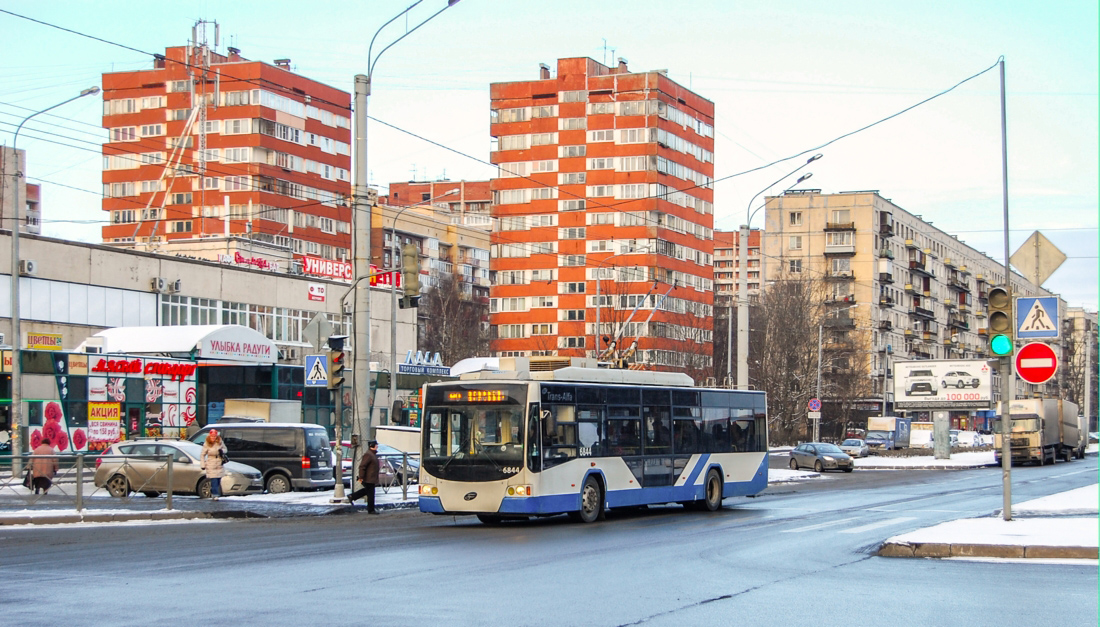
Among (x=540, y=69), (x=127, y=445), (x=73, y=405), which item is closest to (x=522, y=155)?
(x=540, y=69)

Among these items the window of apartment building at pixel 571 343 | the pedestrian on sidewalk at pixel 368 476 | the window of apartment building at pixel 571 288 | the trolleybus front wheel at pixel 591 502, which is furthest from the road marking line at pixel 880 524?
the window of apartment building at pixel 571 288

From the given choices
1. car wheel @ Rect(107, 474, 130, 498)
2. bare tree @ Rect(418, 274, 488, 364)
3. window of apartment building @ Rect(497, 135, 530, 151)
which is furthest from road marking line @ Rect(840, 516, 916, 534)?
window of apartment building @ Rect(497, 135, 530, 151)

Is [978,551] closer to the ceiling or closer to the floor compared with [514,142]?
closer to the floor

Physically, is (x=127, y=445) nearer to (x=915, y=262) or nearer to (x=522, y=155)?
(x=522, y=155)

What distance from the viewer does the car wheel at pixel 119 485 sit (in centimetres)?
2624

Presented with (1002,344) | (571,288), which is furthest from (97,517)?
(571,288)

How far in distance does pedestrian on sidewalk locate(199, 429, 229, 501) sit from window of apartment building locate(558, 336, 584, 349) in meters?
87.3

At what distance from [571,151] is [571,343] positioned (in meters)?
17.9

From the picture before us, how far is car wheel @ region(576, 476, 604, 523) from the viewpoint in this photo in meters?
22.5

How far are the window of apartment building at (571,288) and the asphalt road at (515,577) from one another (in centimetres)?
9253

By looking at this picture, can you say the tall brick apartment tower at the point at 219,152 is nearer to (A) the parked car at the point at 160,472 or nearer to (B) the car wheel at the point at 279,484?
(B) the car wheel at the point at 279,484

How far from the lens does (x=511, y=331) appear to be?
11894 centimetres

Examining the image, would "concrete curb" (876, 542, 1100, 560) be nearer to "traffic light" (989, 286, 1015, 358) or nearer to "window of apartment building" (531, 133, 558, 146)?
"traffic light" (989, 286, 1015, 358)

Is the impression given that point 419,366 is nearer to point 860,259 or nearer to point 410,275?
point 410,275
